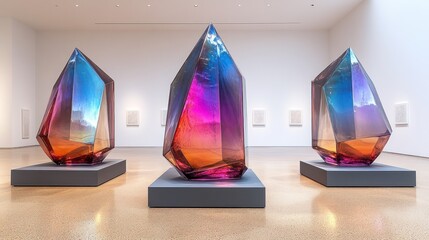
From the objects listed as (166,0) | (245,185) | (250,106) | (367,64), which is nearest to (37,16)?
(166,0)

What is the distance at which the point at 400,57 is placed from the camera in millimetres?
9594

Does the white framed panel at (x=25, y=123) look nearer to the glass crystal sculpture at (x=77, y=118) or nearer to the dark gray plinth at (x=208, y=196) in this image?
the glass crystal sculpture at (x=77, y=118)

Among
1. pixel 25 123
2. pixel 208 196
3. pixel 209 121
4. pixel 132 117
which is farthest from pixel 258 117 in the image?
pixel 208 196

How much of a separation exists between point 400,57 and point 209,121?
8.50 meters

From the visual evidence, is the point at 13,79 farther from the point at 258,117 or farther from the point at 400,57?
the point at 400,57

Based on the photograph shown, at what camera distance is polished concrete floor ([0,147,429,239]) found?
2.22 meters

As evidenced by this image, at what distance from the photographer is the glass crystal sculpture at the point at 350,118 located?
4285mm

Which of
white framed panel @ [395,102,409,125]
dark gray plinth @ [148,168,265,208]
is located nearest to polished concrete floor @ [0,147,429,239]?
dark gray plinth @ [148,168,265,208]

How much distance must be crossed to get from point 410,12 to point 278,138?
7.39 meters

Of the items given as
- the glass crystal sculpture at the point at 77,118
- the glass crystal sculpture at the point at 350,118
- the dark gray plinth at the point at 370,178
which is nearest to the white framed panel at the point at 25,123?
the glass crystal sculpture at the point at 77,118

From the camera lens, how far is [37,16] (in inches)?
526

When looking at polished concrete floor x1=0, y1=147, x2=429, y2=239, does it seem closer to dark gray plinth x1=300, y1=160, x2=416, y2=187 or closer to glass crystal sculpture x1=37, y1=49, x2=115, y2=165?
dark gray plinth x1=300, y1=160, x2=416, y2=187

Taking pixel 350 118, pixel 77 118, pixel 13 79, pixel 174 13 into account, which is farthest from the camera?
pixel 13 79

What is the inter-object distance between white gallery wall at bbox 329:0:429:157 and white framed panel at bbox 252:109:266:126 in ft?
15.1
